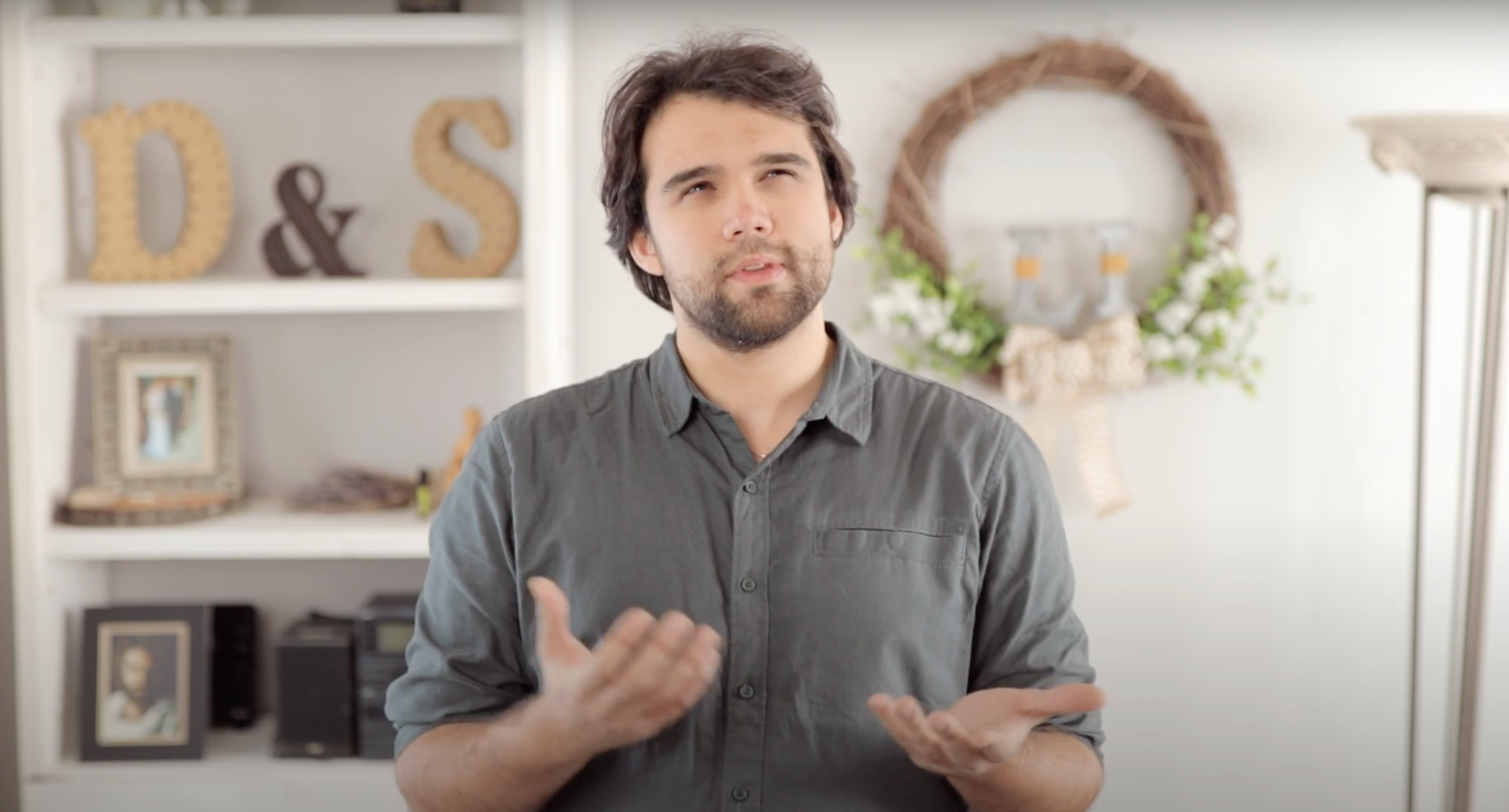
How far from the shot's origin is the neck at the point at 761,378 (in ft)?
5.07

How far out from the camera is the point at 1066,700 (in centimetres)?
127

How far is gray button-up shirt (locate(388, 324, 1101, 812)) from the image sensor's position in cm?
143

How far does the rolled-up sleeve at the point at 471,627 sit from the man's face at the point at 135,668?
44.2 inches

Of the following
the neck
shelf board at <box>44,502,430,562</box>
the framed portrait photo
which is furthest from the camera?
the framed portrait photo

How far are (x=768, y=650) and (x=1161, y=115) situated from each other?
1.52 m

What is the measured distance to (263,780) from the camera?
2.40 meters

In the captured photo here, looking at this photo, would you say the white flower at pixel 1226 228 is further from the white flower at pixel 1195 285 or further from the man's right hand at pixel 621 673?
the man's right hand at pixel 621 673

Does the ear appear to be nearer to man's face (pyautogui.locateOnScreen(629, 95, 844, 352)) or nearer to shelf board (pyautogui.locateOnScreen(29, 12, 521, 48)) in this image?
man's face (pyautogui.locateOnScreen(629, 95, 844, 352))

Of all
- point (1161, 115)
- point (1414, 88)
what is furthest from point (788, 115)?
point (1414, 88)

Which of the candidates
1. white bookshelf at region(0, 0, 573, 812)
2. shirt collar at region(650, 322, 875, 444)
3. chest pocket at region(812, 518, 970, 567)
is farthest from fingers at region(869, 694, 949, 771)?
white bookshelf at region(0, 0, 573, 812)

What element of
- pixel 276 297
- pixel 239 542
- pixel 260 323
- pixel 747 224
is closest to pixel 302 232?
pixel 276 297

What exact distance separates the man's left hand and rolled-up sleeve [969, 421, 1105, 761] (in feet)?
0.45

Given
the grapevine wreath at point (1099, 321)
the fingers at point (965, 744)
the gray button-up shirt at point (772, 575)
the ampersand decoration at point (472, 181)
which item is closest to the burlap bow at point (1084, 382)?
the grapevine wreath at point (1099, 321)

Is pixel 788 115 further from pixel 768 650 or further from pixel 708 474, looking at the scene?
pixel 768 650
